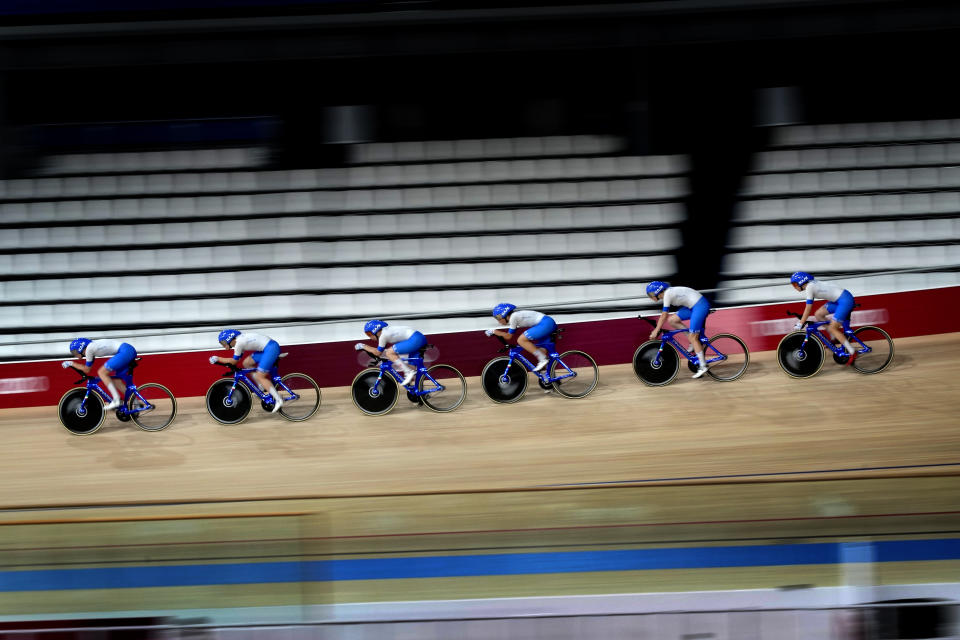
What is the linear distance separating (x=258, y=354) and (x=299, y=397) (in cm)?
58

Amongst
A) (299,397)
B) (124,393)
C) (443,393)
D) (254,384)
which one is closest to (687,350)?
(443,393)

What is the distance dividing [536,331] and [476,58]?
551 cm

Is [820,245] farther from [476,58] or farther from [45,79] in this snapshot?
[45,79]

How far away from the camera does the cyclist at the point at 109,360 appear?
29.0ft

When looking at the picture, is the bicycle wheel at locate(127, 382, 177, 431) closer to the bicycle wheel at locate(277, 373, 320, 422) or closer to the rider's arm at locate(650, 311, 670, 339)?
the bicycle wheel at locate(277, 373, 320, 422)

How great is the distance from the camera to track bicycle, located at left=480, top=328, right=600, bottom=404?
900 cm

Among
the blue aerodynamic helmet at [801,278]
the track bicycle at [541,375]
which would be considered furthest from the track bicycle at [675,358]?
the blue aerodynamic helmet at [801,278]

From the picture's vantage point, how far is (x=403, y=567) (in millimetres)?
4512

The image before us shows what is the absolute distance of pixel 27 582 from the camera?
4574 mm

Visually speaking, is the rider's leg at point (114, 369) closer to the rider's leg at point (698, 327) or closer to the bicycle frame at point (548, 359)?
the bicycle frame at point (548, 359)

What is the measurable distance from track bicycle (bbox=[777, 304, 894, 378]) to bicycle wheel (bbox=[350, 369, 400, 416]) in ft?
12.4

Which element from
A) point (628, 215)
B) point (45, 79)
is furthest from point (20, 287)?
point (628, 215)

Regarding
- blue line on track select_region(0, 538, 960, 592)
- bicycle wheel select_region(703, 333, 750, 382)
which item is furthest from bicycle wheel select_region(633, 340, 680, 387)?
blue line on track select_region(0, 538, 960, 592)

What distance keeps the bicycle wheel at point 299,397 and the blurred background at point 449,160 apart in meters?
1.18
